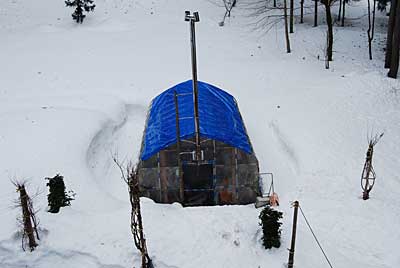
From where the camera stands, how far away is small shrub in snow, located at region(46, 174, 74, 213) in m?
10.2

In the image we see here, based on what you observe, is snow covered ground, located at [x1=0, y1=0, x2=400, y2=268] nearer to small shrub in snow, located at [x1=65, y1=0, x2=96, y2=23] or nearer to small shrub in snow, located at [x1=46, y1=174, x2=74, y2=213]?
small shrub in snow, located at [x1=46, y1=174, x2=74, y2=213]

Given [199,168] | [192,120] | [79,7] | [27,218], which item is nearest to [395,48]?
[192,120]

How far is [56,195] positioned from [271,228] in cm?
529

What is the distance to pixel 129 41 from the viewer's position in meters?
25.7

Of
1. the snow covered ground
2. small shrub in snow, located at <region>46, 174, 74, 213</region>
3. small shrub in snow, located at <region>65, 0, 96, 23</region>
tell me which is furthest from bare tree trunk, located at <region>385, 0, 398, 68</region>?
small shrub in snow, located at <region>65, 0, 96, 23</region>

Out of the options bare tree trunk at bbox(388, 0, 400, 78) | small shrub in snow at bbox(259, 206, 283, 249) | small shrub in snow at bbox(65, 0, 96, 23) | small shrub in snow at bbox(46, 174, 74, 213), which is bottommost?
small shrub in snow at bbox(259, 206, 283, 249)

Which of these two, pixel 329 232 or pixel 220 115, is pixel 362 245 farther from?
pixel 220 115

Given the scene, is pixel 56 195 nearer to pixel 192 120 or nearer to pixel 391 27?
pixel 192 120

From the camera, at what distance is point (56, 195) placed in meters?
10.3

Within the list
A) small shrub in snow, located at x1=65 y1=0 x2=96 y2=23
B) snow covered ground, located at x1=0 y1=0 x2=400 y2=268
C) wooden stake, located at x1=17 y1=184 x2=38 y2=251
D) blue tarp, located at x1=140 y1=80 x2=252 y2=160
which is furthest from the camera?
small shrub in snow, located at x1=65 y1=0 x2=96 y2=23

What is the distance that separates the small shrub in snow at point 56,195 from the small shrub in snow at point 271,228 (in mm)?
4972

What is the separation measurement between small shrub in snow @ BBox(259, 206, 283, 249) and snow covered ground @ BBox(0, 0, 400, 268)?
0.24 meters

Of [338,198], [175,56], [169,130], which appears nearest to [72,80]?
[175,56]

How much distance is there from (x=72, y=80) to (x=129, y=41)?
6.60 m
